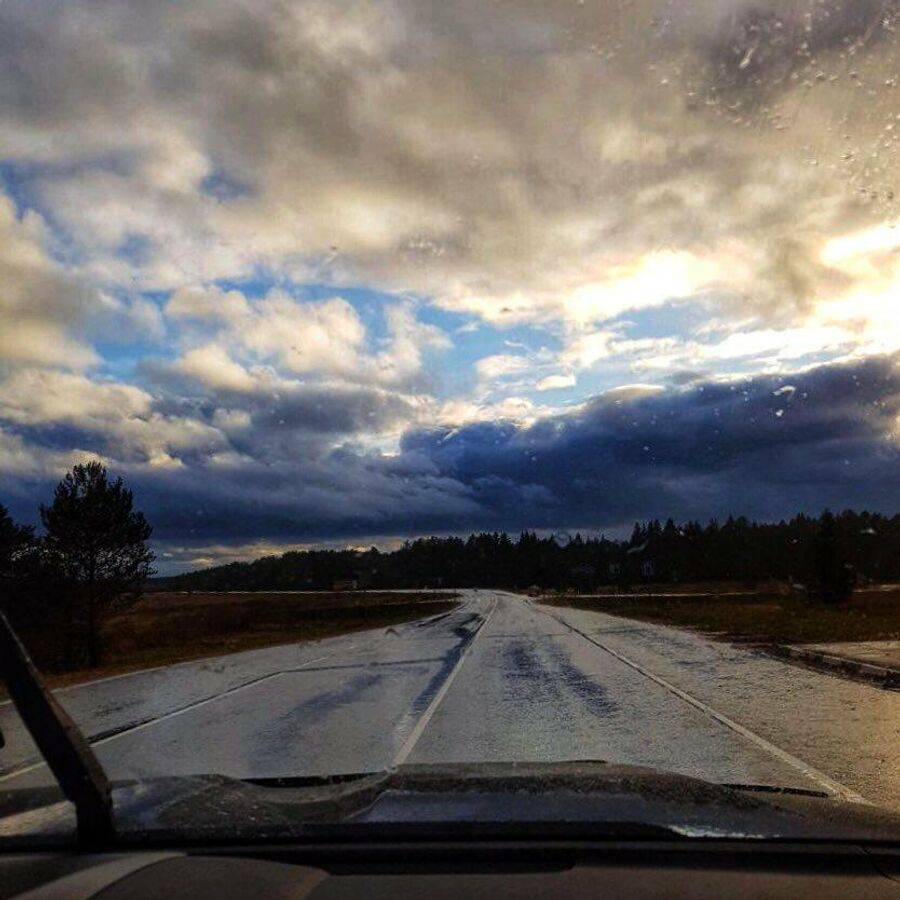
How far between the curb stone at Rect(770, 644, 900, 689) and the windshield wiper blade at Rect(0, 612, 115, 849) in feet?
49.7

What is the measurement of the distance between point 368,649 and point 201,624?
32.4 metres

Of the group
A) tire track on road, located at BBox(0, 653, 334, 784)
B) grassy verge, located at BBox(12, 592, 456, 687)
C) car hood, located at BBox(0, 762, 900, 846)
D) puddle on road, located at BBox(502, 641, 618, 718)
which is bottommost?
grassy verge, located at BBox(12, 592, 456, 687)

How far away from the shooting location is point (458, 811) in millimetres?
3309

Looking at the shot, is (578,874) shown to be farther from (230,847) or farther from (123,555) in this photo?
(123,555)

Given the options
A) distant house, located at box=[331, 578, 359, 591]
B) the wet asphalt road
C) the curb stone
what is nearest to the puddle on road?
the wet asphalt road

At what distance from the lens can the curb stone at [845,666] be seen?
16.4 m

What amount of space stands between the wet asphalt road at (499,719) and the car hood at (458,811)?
443 cm

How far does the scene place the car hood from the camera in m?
3.05

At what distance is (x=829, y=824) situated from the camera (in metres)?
3.21

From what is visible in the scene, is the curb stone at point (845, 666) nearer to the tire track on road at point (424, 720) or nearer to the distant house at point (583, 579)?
the tire track on road at point (424, 720)

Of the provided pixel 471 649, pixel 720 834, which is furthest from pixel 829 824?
pixel 471 649

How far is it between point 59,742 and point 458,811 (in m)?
1.36

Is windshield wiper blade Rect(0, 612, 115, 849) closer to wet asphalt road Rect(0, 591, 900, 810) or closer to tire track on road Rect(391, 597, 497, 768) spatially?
tire track on road Rect(391, 597, 497, 768)

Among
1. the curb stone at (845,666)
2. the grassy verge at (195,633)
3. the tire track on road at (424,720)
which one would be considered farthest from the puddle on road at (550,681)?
the grassy verge at (195,633)
